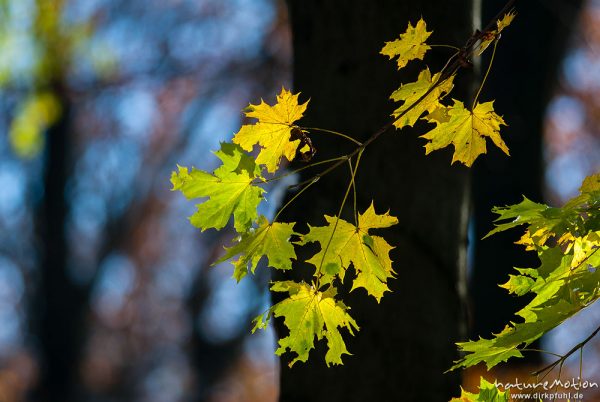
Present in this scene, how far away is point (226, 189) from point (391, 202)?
3.12 ft

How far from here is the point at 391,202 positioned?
6.48 ft

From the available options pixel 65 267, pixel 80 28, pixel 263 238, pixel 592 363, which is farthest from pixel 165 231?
pixel 263 238

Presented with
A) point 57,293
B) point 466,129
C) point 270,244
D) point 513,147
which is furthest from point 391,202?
point 57,293

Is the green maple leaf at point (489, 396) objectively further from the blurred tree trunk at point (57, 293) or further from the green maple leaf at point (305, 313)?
the blurred tree trunk at point (57, 293)

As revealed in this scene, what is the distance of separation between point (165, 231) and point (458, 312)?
40.3ft

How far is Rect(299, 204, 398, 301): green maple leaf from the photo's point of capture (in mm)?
1133

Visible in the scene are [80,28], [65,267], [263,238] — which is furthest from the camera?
[65,267]

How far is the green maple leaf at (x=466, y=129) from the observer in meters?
1.16

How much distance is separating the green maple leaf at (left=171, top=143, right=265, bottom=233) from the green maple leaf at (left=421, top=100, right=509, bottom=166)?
275 mm

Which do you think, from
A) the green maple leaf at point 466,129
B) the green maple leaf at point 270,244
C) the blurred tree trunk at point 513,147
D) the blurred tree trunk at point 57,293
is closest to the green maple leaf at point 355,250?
the green maple leaf at point 270,244

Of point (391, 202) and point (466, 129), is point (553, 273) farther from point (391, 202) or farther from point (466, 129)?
point (391, 202)

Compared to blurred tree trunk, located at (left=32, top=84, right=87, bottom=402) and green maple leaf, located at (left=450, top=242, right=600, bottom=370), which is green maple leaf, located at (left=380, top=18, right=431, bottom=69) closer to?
green maple leaf, located at (left=450, top=242, right=600, bottom=370)

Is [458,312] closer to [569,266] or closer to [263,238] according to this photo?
[569,266]

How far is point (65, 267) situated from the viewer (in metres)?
10.7
